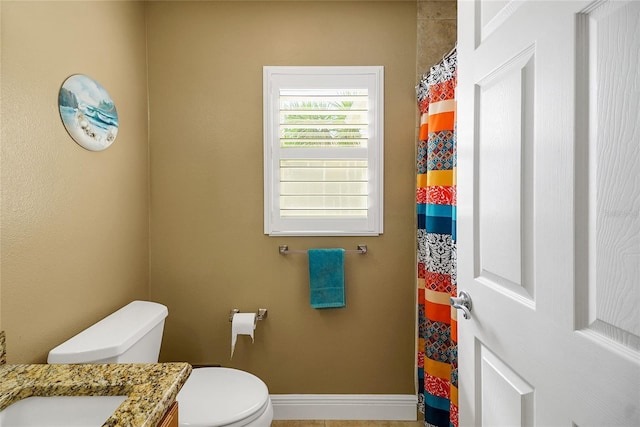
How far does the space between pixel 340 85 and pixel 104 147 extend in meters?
1.26

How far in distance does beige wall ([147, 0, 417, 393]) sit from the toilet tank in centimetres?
44

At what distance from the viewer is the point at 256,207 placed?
212cm

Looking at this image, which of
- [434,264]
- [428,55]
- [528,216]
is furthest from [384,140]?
[528,216]

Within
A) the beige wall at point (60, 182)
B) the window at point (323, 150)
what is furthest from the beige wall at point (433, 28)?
the beige wall at point (60, 182)

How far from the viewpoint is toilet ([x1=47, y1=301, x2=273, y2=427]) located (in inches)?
51.5

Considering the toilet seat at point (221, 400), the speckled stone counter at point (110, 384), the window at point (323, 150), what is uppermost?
the window at point (323, 150)

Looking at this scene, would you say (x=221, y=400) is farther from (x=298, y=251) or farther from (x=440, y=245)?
(x=440, y=245)

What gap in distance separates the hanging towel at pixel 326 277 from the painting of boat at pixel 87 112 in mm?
1173

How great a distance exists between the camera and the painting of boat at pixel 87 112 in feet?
4.67

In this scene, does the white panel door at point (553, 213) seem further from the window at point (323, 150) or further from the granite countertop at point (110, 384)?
the window at point (323, 150)

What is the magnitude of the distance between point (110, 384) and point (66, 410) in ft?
0.42

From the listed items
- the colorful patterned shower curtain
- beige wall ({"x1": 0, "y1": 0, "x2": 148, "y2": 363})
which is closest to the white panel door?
the colorful patterned shower curtain

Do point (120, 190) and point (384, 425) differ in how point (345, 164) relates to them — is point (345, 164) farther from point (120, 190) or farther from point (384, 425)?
point (384, 425)

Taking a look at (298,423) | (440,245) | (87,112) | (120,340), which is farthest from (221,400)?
(87,112)
